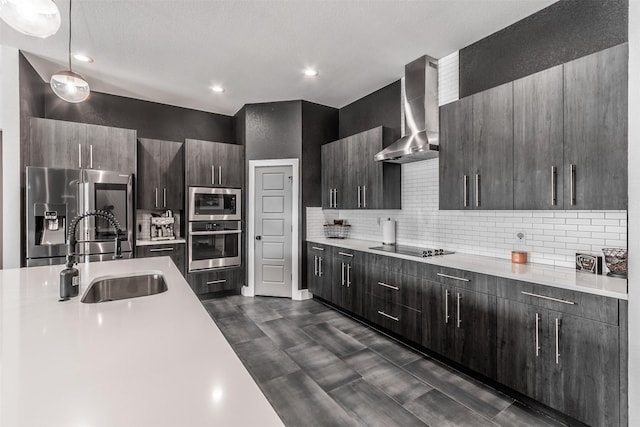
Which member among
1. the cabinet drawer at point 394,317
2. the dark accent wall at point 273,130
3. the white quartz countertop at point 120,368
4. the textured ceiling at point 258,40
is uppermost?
the textured ceiling at point 258,40

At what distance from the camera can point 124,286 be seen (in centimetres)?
212

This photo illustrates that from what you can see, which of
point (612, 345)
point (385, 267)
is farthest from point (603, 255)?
point (385, 267)

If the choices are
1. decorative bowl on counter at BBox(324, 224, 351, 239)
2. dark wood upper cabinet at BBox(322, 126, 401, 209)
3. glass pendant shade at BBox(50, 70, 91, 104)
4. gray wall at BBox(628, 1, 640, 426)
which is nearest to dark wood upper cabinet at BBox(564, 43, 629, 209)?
gray wall at BBox(628, 1, 640, 426)

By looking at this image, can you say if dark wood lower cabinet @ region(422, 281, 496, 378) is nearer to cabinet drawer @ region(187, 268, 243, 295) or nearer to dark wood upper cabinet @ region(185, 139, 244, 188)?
cabinet drawer @ region(187, 268, 243, 295)

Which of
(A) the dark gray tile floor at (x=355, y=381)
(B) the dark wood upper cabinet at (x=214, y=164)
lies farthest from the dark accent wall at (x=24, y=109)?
(A) the dark gray tile floor at (x=355, y=381)

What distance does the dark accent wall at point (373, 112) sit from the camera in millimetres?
4016

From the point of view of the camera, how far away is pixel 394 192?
3.93 meters

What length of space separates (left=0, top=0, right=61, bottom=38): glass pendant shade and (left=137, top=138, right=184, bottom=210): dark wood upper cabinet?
121 inches

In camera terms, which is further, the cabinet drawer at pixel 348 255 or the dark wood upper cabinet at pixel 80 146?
the cabinet drawer at pixel 348 255

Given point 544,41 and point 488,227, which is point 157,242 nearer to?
point 488,227

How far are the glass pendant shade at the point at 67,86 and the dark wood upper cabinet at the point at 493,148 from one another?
3.29 meters

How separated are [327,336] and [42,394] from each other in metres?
2.83

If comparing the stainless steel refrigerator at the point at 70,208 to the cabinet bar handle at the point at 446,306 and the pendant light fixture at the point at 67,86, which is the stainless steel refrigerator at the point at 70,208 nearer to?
the pendant light fixture at the point at 67,86

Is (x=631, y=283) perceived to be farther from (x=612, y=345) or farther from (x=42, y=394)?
(x=42, y=394)
